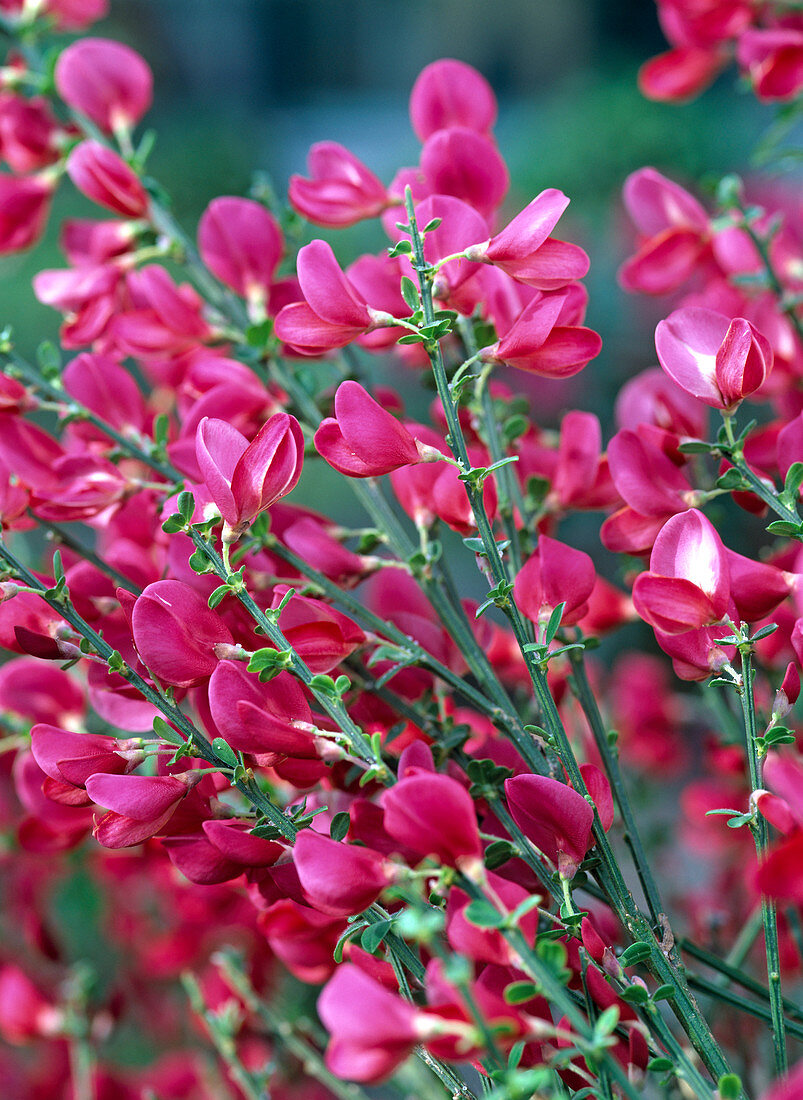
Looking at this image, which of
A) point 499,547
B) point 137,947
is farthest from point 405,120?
point 499,547

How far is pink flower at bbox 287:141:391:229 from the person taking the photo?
446 millimetres

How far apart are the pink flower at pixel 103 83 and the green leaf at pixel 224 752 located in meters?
0.38

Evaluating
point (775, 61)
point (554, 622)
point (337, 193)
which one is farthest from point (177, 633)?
point (775, 61)

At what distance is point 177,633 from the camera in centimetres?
33

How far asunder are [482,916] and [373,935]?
0.05m

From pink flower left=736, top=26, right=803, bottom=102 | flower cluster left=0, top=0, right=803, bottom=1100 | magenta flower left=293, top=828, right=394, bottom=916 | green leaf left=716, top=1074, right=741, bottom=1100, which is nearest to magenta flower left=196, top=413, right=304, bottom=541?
flower cluster left=0, top=0, right=803, bottom=1100

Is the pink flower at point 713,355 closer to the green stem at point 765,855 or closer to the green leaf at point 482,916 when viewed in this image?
the green stem at point 765,855

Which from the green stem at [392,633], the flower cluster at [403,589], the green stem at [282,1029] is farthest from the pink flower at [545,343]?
the green stem at [282,1029]

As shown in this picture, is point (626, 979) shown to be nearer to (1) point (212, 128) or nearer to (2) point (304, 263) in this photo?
(2) point (304, 263)

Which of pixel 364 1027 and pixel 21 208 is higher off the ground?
pixel 21 208

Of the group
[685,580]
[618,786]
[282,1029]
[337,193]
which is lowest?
[282,1029]

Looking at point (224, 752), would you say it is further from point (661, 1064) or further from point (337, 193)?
point (337, 193)

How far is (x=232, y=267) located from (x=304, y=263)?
0.15 metres

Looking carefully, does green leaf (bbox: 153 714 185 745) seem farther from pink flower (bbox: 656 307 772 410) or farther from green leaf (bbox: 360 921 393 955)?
pink flower (bbox: 656 307 772 410)
